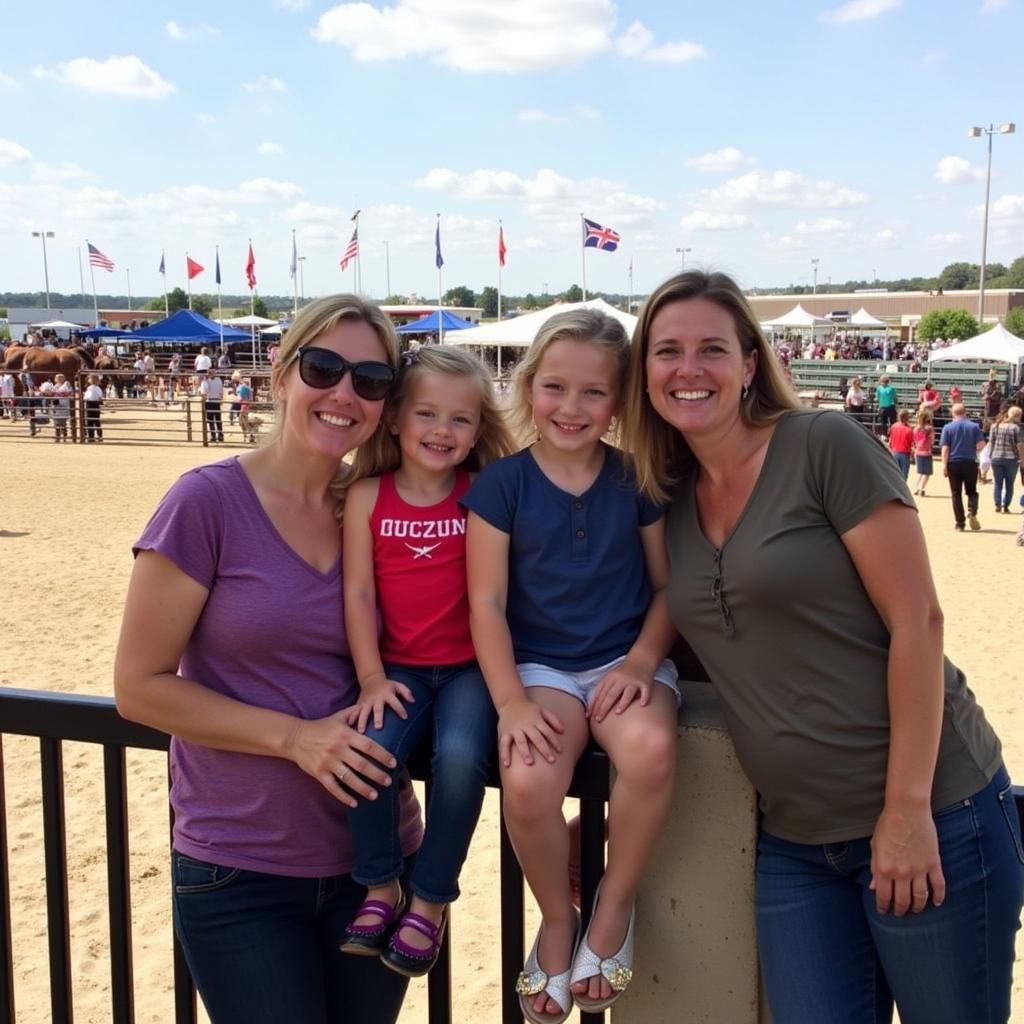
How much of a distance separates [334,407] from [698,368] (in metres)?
0.74

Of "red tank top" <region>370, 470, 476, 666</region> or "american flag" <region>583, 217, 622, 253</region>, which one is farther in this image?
"american flag" <region>583, 217, 622, 253</region>

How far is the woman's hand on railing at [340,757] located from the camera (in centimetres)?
192

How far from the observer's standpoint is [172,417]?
1182 inches

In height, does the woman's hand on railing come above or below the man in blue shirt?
above

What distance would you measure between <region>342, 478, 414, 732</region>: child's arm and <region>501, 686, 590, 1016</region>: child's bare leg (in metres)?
0.27

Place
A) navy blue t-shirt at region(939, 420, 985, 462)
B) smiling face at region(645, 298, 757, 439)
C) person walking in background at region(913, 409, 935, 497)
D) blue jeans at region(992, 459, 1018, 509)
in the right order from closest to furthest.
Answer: smiling face at region(645, 298, 757, 439) → navy blue t-shirt at region(939, 420, 985, 462) → blue jeans at region(992, 459, 1018, 509) → person walking in background at region(913, 409, 935, 497)

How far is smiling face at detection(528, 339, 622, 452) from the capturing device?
2.26m

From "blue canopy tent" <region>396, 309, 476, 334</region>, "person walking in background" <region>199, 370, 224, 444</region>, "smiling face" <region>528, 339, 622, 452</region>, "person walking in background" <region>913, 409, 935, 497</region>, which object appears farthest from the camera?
"blue canopy tent" <region>396, 309, 476, 334</region>

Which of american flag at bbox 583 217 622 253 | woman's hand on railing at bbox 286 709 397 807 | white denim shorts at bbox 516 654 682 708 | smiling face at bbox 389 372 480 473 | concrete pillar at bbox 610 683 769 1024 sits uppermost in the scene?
american flag at bbox 583 217 622 253

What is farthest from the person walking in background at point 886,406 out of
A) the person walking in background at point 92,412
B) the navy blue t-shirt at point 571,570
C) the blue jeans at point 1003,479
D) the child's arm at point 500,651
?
the child's arm at point 500,651

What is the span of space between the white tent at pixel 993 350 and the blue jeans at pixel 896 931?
26936 millimetres

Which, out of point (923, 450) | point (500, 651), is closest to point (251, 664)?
point (500, 651)

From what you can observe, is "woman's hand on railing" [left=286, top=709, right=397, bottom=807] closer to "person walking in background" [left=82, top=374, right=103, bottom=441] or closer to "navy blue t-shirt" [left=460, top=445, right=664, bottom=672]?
"navy blue t-shirt" [left=460, top=445, right=664, bottom=672]

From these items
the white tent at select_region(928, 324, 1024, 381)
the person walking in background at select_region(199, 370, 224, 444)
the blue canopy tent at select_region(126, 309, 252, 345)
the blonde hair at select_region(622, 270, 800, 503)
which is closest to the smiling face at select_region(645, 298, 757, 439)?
the blonde hair at select_region(622, 270, 800, 503)
